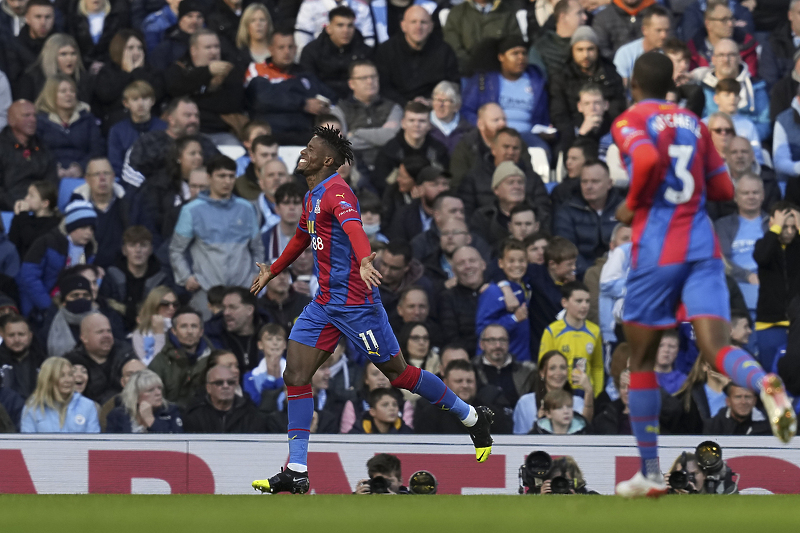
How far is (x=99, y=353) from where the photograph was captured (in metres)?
11.3

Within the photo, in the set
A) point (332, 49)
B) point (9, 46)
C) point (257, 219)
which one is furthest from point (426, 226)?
point (9, 46)

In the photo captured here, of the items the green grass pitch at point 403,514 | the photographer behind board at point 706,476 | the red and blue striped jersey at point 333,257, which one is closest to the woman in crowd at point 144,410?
the red and blue striped jersey at point 333,257

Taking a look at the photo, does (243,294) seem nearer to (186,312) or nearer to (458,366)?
(186,312)

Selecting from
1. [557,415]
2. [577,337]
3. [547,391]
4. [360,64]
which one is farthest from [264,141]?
[557,415]

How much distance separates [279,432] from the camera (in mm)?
10484

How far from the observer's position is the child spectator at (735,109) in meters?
13.3

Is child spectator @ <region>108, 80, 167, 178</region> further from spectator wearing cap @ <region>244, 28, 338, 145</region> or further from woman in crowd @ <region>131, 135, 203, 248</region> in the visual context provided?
spectator wearing cap @ <region>244, 28, 338, 145</region>

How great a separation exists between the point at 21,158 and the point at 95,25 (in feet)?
6.83

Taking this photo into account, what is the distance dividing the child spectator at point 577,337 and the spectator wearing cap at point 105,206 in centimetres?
424

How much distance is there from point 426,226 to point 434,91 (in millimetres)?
1607

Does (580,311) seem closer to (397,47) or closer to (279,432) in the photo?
(279,432)

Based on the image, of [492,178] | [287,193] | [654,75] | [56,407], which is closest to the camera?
[654,75]

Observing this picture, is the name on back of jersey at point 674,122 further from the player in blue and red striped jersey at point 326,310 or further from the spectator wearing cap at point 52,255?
the spectator wearing cap at point 52,255

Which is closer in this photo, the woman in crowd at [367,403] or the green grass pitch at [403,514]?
the green grass pitch at [403,514]
